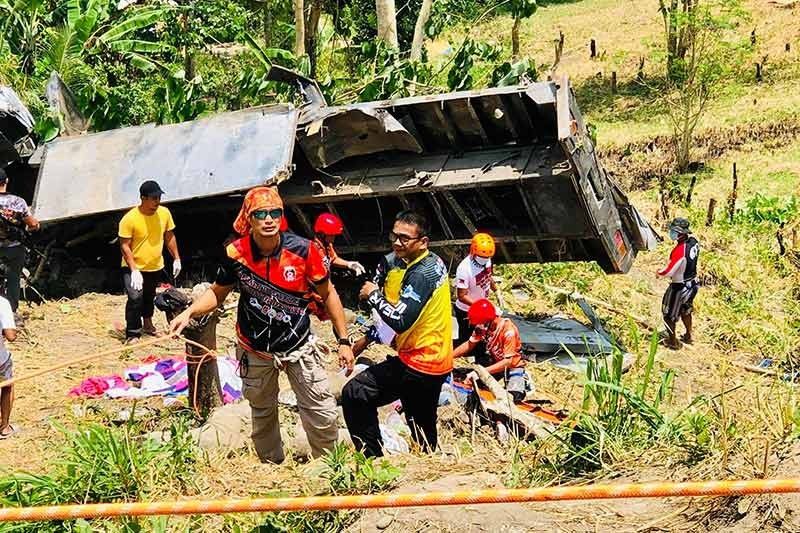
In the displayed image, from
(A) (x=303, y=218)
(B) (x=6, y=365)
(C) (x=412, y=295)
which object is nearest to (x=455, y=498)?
(C) (x=412, y=295)

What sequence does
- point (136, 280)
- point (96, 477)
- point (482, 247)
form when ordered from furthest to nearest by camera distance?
point (136, 280), point (482, 247), point (96, 477)

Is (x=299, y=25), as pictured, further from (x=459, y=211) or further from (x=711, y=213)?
(x=711, y=213)

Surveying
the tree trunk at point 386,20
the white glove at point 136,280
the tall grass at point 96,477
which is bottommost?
the white glove at point 136,280

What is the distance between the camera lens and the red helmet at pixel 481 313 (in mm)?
6855

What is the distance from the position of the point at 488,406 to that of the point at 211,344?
183 centimetres

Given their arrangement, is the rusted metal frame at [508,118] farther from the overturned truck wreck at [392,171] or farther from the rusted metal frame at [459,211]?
the rusted metal frame at [459,211]

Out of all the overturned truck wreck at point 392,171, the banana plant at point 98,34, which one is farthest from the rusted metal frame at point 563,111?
the banana plant at point 98,34

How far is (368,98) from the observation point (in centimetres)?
1048

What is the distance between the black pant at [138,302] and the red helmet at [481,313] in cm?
288

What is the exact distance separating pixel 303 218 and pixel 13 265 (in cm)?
288

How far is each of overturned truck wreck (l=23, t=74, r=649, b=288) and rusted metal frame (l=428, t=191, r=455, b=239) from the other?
0.01 m

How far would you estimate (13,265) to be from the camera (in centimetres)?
782

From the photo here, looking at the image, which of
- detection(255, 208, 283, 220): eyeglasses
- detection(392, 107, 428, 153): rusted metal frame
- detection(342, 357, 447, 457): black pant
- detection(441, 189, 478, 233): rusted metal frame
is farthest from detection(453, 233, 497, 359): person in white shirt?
detection(255, 208, 283, 220): eyeglasses

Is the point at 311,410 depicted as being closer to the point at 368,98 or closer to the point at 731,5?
the point at 368,98
